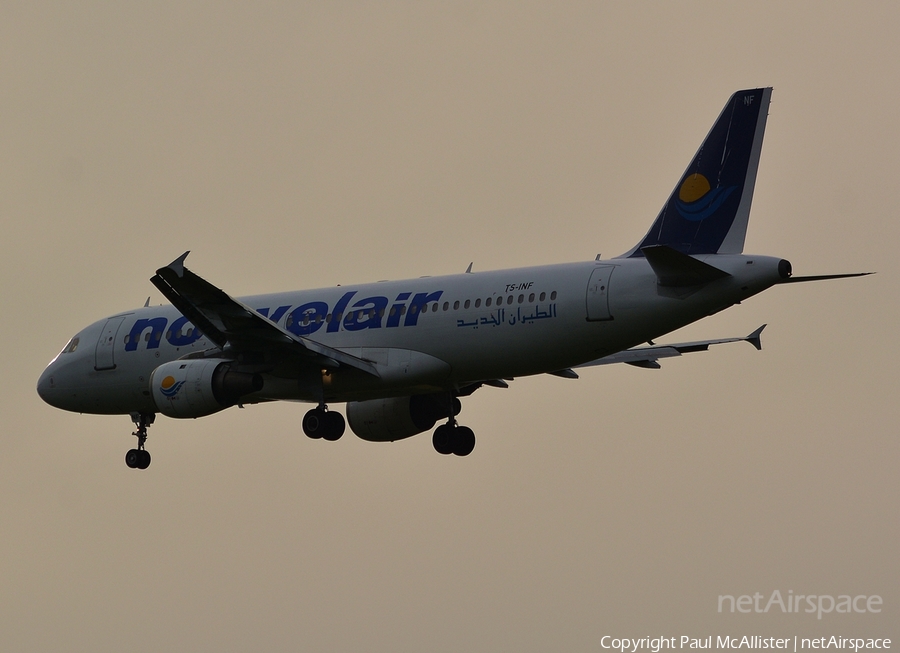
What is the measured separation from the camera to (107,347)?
4397 centimetres

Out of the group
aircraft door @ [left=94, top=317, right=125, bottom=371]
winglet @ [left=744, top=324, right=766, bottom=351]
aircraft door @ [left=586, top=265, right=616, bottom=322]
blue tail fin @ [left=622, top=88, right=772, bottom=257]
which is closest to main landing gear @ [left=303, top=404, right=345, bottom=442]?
aircraft door @ [left=94, top=317, right=125, bottom=371]

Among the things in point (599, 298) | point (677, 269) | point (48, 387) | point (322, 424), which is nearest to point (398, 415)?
point (322, 424)

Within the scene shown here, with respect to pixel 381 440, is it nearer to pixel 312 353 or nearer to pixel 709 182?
pixel 312 353

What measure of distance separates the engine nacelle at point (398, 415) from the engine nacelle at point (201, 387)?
528cm

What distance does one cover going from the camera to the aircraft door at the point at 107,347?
144 feet

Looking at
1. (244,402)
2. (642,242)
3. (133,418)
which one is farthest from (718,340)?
(133,418)

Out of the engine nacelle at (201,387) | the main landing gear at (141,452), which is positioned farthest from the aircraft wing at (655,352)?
the main landing gear at (141,452)

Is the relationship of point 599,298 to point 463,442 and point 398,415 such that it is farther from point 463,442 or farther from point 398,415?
point 398,415

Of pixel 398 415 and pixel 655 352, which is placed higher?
pixel 655 352

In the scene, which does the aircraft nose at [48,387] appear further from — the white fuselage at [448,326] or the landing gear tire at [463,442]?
the landing gear tire at [463,442]

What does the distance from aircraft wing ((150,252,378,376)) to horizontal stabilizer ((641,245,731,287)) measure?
7788 millimetres

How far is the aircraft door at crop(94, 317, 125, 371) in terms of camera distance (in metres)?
43.8

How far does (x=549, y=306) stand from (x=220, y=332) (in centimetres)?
778

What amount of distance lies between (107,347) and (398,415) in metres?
7.89
